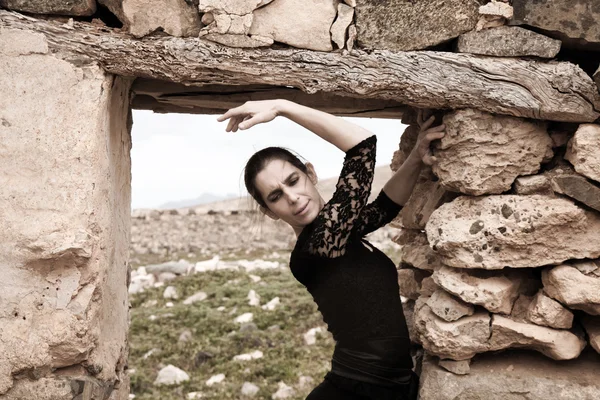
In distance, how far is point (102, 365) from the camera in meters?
2.82

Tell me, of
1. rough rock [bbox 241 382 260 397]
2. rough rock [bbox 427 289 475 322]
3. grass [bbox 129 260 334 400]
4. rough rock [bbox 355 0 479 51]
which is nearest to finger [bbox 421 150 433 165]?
rough rock [bbox 355 0 479 51]

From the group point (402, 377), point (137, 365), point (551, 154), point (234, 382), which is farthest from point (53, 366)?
point (137, 365)

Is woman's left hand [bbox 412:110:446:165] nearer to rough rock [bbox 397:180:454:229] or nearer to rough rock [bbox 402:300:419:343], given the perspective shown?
rough rock [bbox 397:180:454:229]

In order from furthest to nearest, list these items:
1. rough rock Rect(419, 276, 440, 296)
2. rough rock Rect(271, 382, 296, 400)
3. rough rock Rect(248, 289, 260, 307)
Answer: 1. rough rock Rect(248, 289, 260, 307)
2. rough rock Rect(271, 382, 296, 400)
3. rough rock Rect(419, 276, 440, 296)

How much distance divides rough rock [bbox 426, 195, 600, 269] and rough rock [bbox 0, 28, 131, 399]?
1.52 m

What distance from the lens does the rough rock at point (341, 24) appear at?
107 inches

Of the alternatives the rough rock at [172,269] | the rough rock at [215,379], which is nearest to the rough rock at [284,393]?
the rough rock at [215,379]

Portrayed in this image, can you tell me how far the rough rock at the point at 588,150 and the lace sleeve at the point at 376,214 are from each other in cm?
90

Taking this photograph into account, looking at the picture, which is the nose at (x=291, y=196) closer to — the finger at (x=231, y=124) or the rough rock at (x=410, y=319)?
the finger at (x=231, y=124)

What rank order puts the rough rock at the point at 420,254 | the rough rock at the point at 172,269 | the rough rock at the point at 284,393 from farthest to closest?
the rough rock at the point at 172,269, the rough rock at the point at 284,393, the rough rock at the point at 420,254

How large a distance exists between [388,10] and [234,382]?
3751 mm

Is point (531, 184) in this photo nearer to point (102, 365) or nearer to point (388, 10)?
point (388, 10)

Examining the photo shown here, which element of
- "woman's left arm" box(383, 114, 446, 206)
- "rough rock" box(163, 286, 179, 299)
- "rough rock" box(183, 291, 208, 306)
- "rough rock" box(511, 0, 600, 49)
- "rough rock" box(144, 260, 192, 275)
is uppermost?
"rough rock" box(511, 0, 600, 49)

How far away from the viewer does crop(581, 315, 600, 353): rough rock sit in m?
2.81
